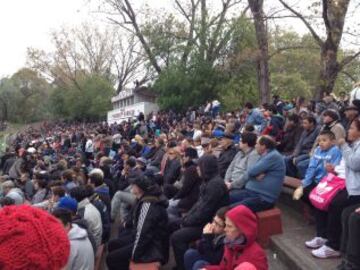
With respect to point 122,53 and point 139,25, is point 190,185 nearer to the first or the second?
point 139,25

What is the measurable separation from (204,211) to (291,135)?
493cm

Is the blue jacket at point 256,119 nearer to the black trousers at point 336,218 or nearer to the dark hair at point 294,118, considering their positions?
the dark hair at point 294,118

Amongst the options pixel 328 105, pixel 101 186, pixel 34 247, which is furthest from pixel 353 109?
pixel 34 247

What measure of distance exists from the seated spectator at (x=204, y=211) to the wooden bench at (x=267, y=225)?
2.10ft

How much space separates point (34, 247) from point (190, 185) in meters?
5.90

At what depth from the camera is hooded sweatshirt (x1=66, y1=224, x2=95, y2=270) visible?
529 cm

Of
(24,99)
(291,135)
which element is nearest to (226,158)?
(291,135)

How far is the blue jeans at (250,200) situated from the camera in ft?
21.8

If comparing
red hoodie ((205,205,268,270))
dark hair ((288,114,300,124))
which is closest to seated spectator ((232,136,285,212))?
red hoodie ((205,205,268,270))

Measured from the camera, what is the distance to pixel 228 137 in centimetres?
877

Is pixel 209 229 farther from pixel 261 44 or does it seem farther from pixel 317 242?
pixel 261 44

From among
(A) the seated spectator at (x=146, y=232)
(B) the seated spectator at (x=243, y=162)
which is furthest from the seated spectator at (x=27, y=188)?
(B) the seated spectator at (x=243, y=162)

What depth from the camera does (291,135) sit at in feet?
34.7

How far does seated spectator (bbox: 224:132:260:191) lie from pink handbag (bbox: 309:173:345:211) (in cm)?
145
